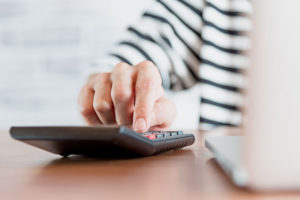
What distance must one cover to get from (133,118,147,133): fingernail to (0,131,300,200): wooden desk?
74 millimetres

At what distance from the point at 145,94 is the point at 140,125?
10 cm

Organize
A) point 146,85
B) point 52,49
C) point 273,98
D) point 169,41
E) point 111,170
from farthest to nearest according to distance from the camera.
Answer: point 52,49 < point 169,41 < point 146,85 < point 111,170 < point 273,98

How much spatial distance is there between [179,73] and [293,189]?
1050 millimetres

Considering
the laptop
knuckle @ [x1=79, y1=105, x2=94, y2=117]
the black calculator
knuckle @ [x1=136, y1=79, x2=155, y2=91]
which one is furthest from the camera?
knuckle @ [x1=79, y1=105, x2=94, y2=117]

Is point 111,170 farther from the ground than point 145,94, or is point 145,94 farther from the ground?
point 145,94

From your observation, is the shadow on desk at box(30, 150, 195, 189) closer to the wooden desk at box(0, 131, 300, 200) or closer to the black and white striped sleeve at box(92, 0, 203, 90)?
the wooden desk at box(0, 131, 300, 200)

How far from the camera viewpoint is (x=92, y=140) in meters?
0.31

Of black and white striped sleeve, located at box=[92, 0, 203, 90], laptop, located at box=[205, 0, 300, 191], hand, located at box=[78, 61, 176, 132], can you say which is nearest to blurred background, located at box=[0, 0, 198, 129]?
black and white striped sleeve, located at box=[92, 0, 203, 90]

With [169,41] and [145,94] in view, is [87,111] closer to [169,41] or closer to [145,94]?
[145,94]

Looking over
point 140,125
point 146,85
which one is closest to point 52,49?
point 146,85

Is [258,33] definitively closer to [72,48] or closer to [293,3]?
[293,3]

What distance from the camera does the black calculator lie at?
31 cm

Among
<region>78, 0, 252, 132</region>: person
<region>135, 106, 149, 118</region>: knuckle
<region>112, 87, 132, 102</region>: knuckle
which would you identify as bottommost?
<region>135, 106, 149, 118</region>: knuckle

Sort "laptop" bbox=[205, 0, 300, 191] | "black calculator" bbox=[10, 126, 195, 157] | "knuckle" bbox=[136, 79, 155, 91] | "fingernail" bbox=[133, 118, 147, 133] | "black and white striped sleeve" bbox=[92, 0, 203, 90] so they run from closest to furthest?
"laptop" bbox=[205, 0, 300, 191] → "black calculator" bbox=[10, 126, 195, 157] → "fingernail" bbox=[133, 118, 147, 133] → "knuckle" bbox=[136, 79, 155, 91] → "black and white striped sleeve" bbox=[92, 0, 203, 90]
